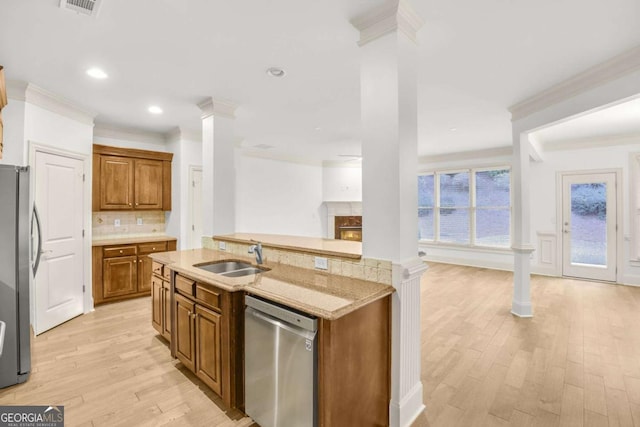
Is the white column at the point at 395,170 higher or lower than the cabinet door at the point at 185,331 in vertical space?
higher

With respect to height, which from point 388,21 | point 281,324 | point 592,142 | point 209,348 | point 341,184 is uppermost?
point 592,142

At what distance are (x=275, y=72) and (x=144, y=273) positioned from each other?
3.62 m

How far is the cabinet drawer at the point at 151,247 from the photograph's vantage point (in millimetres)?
4548

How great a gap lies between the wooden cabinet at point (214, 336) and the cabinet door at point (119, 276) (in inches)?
98.3

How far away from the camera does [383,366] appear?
193cm

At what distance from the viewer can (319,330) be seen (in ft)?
5.22

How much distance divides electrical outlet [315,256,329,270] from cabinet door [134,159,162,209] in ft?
12.1

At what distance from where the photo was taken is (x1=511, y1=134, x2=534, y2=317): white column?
3.89 meters

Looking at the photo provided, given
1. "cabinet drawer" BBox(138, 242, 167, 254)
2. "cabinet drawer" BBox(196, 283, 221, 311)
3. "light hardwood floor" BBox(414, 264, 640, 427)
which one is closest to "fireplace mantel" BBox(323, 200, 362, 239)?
→ "light hardwood floor" BBox(414, 264, 640, 427)

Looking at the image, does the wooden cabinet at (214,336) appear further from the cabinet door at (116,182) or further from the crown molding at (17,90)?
the cabinet door at (116,182)

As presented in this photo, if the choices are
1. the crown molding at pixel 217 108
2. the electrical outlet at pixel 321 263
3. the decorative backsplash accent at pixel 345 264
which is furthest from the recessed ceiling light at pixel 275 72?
the electrical outlet at pixel 321 263

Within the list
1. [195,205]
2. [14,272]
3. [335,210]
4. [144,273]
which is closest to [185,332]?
[14,272]

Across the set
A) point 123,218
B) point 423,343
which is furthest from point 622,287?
point 123,218

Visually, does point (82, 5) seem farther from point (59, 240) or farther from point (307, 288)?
point (59, 240)
